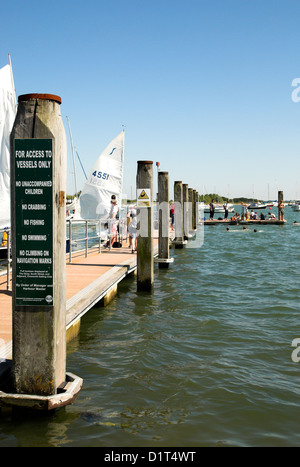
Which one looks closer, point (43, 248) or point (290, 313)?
point (43, 248)

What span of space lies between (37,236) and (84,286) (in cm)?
456

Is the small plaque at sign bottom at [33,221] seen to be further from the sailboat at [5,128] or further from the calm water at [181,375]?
the sailboat at [5,128]

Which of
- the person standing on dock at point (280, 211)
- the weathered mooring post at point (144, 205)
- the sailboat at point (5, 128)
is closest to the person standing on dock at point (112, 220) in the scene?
the sailboat at point (5, 128)

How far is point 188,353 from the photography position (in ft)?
22.5

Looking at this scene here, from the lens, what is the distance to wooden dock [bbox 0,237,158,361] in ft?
20.1

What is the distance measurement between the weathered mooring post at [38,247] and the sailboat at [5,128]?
33.1 feet

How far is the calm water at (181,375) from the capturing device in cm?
443

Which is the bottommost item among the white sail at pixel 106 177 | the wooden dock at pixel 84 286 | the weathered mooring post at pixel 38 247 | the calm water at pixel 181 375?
the calm water at pixel 181 375

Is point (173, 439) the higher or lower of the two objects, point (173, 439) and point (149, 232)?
the lower

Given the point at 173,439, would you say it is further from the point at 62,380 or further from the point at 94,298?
the point at 94,298

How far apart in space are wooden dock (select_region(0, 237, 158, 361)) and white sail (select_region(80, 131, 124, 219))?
1073 centimetres

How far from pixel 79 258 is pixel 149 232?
3.30 m

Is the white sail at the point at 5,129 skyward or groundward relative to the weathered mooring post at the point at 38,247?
skyward
